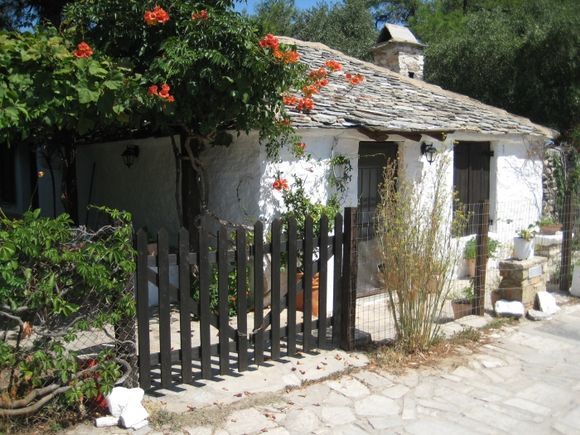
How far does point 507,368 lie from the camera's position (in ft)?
15.8

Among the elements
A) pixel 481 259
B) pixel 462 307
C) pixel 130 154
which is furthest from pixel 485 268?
pixel 130 154

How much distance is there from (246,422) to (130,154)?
5.60 metres

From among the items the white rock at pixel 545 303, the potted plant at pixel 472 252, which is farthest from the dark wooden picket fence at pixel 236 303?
the potted plant at pixel 472 252

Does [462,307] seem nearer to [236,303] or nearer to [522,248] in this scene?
[522,248]

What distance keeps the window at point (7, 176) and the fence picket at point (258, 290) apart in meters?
10.9

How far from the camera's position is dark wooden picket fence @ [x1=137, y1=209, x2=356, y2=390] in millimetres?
3875

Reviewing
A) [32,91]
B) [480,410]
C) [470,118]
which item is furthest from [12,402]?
[470,118]

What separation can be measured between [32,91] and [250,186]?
281cm

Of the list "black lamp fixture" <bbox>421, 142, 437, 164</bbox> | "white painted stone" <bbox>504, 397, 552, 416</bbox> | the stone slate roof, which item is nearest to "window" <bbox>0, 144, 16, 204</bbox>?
the stone slate roof

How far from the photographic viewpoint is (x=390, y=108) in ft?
26.5

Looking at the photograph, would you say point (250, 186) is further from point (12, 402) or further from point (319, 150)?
point (12, 402)

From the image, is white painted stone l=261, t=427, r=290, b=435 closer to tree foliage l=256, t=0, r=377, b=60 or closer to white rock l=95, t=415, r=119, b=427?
white rock l=95, t=415, r=119, b=427

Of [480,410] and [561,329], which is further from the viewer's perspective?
[561,329]

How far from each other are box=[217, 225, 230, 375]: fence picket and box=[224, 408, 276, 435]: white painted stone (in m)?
0.60
